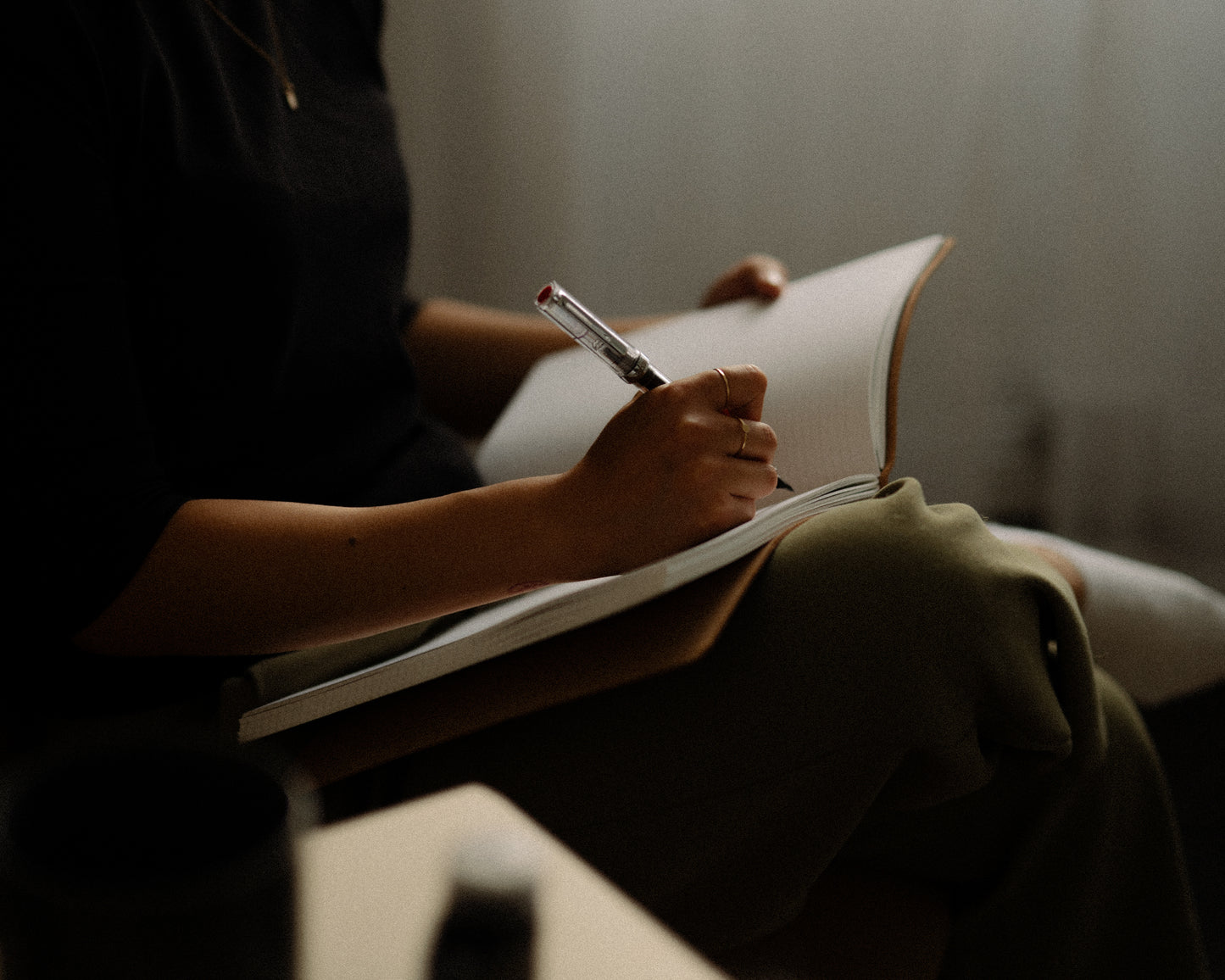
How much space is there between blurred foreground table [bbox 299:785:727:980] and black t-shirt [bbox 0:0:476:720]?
0.24 meters

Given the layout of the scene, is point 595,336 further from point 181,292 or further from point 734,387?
point 181,292

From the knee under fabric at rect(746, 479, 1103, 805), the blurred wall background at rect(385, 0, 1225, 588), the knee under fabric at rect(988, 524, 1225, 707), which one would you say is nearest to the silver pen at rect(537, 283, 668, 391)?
the knee under fabric at rect(746, 479, 1103, 805)

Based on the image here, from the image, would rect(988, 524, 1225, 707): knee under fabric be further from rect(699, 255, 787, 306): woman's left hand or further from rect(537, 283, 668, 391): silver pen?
rect(537, 283, 668, 391): silver pen

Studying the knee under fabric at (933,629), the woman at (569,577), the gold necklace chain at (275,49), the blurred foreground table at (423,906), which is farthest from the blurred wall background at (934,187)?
the blurred foreground table at (423,906)

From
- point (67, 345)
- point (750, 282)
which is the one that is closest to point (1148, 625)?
point (750, 282)

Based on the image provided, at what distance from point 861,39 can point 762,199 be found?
0.23m

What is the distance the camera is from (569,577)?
48 centimetres

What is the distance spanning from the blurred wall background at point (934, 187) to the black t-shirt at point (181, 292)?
0.69m

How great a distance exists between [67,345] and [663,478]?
27 cm

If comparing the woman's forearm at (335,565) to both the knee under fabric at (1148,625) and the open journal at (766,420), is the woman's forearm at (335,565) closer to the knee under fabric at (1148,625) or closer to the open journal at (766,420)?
the open journal at (766,420)

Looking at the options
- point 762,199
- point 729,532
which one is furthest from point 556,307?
→ point 762,199

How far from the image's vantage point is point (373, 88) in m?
0.76

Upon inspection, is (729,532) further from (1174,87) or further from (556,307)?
(1174,87)

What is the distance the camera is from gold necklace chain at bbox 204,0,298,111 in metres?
0.62
